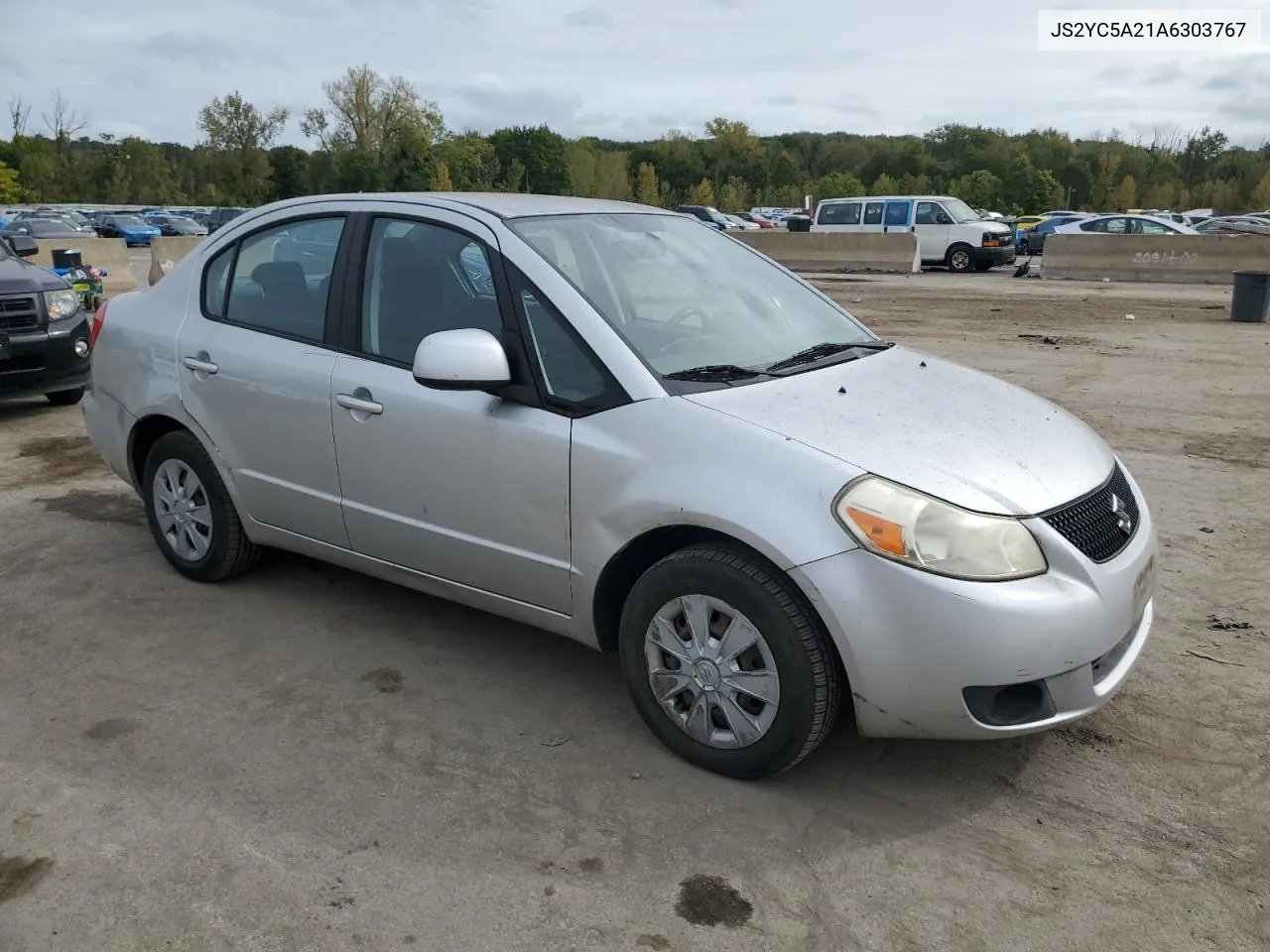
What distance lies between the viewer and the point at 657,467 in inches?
127

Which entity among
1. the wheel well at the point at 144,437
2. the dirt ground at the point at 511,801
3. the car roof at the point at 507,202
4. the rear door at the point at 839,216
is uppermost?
the rear door at the point at 839,216

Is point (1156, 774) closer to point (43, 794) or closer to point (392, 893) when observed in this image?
point (392, 893)

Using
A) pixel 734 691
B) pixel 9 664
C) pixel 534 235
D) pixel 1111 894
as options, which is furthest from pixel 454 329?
pixel 1111 894

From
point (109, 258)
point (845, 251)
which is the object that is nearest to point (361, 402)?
point (109, 258)

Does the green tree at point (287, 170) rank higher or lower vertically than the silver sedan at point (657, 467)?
higher

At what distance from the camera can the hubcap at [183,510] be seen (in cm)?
477

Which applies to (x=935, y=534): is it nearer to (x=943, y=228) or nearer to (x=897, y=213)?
(x=943, y=228)

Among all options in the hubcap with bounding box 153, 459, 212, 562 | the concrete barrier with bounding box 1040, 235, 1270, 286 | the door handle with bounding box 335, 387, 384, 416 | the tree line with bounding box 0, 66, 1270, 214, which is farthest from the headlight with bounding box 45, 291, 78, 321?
the tree line with bounding box 0, 66, 1270, 214

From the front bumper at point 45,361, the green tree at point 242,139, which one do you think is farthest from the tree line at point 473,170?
the front bumper at point 45,361

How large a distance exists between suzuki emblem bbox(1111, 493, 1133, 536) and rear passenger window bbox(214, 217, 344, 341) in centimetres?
285

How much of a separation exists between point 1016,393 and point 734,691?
1.54m

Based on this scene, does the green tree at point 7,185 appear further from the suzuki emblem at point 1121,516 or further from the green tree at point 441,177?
the suzuki emblem at point 1121,516

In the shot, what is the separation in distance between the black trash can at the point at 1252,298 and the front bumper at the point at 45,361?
47.0ft

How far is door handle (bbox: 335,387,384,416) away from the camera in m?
3.88
